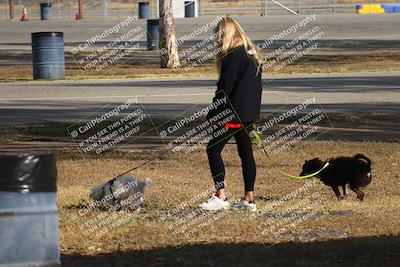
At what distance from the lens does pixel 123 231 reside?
9844 mm

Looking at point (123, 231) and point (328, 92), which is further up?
point (123, 231)

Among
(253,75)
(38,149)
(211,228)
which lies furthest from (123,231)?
(38,149)

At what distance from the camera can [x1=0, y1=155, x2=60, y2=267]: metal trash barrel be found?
6852 mm

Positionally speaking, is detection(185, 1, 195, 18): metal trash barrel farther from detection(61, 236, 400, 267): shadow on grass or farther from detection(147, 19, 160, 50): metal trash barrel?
detection(61, 236, 400, 267): shadow on grass

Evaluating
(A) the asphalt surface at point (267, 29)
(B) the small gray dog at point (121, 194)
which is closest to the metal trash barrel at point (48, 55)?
(A) the asphalt surface at point (267, 29)

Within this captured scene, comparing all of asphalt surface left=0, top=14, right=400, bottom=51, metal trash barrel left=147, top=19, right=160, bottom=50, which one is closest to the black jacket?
metal trash barrel left=147, top=19, right=160, bottom=50

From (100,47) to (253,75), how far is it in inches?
1224

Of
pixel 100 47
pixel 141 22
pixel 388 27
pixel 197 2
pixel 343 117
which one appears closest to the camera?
pixel 343 117

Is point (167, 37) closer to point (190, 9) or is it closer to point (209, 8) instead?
point (190, 9)

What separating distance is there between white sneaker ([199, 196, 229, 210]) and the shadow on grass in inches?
68.2

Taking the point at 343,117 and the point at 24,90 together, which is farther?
the point at 24,90

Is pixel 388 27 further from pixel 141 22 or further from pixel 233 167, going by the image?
pixel 233 167

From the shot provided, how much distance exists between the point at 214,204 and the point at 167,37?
2330cm

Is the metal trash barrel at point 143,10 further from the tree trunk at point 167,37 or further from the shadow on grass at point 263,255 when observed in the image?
the shadow on grass at point 263,255
